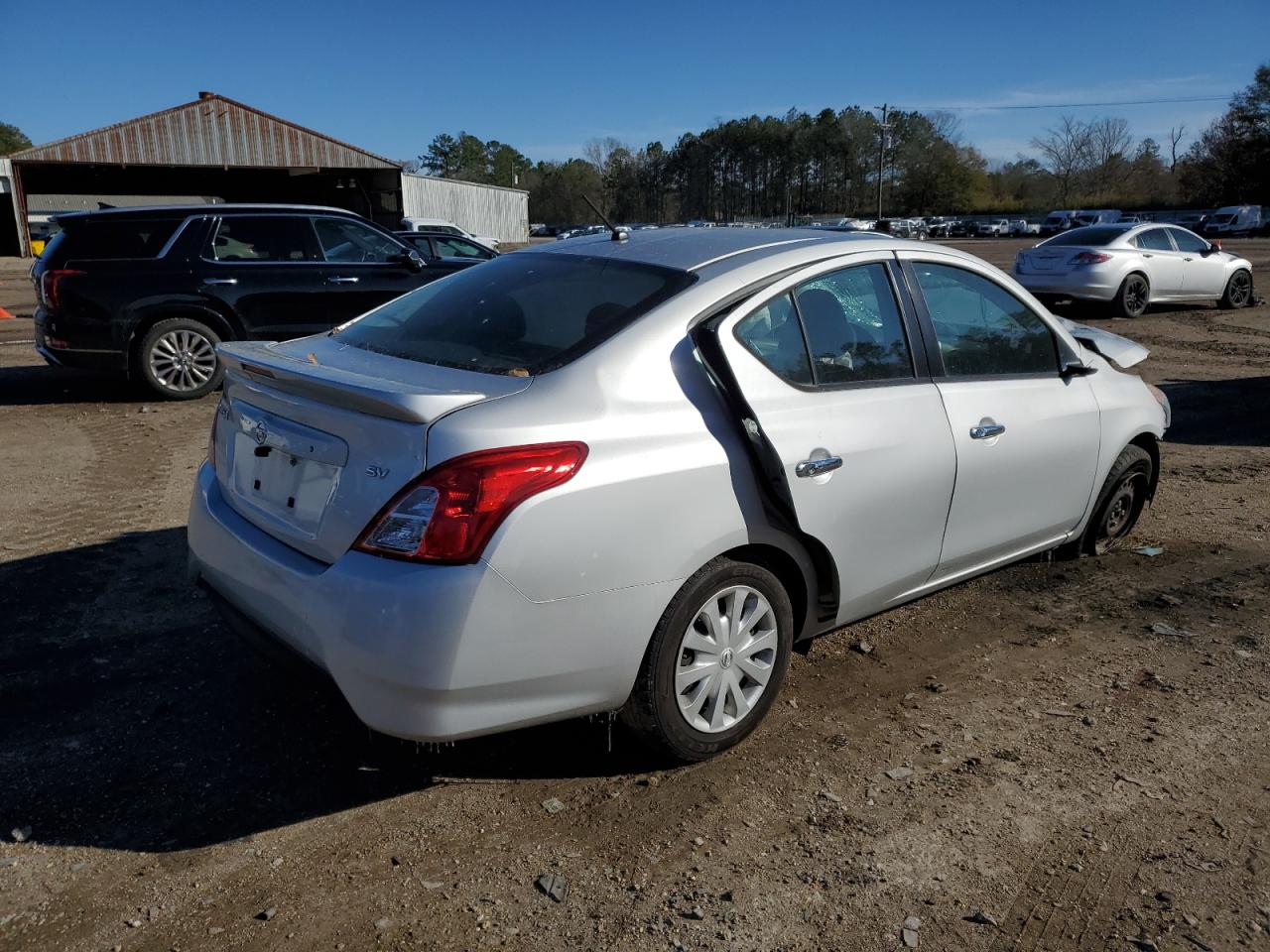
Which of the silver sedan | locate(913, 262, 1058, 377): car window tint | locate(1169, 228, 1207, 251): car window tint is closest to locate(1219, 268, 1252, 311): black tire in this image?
the silver sedan

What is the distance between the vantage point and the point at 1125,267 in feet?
52.3

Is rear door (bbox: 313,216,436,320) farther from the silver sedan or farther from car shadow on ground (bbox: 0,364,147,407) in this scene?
the silver sedan

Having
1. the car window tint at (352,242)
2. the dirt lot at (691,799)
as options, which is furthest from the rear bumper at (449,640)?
the car window tint at (352,242)

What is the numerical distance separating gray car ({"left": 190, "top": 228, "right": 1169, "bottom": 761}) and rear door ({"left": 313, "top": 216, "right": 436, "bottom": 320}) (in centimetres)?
620

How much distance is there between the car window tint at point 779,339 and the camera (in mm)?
3357

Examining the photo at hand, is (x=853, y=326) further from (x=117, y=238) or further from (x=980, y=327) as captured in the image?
(x=117, y=238)

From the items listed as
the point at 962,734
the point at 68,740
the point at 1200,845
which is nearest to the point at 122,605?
the point at 68,740

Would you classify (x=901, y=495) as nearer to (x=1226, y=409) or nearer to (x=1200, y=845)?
(x=1200, y=845)

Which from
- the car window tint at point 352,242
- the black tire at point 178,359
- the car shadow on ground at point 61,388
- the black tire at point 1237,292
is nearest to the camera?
the black tire at point 178,359

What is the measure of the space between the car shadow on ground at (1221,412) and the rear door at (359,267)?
717 cm

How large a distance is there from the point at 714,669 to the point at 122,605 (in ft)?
9.49

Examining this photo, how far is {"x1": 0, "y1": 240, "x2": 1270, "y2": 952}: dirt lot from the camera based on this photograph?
2604 mm

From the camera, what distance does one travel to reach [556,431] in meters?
2.82

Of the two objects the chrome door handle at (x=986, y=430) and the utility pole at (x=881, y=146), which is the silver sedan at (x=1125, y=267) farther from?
the utility pole at (x=881, y=146)
